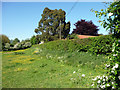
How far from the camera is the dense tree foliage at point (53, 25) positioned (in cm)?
3309

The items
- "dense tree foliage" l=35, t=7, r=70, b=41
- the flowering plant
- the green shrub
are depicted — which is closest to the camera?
the flowering plant

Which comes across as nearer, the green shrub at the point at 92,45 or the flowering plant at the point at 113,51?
the flowering plant at the point at 113,51

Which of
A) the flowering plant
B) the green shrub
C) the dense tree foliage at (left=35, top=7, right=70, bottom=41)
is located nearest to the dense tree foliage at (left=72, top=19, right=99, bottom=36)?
the dense tree foliage at (left=35, top=7, right=70, bottom=41)

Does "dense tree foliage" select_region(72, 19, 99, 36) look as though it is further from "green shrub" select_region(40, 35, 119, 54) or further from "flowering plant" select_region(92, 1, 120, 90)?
"flowering plant" select_region(92, 1, 120, 90)

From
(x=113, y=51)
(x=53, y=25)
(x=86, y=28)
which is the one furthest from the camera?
(x=53, y=25)

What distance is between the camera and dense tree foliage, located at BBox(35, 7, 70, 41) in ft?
109

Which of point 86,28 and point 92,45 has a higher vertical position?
point 86,28

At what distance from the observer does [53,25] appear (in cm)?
3347

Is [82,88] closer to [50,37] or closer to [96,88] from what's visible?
[96,88]

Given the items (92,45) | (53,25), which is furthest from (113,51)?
(53,25)

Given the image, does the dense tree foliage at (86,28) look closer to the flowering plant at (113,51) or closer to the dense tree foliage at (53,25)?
the dense tree foliage at (53,25)

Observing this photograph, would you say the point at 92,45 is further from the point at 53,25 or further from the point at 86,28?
the point at 53,25

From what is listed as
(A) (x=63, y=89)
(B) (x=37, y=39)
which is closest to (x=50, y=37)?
(B) (x=37, y=39)

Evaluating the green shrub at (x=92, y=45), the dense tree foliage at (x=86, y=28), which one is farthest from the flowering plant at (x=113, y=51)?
the dense tree foliage at (x=86, y=28)
